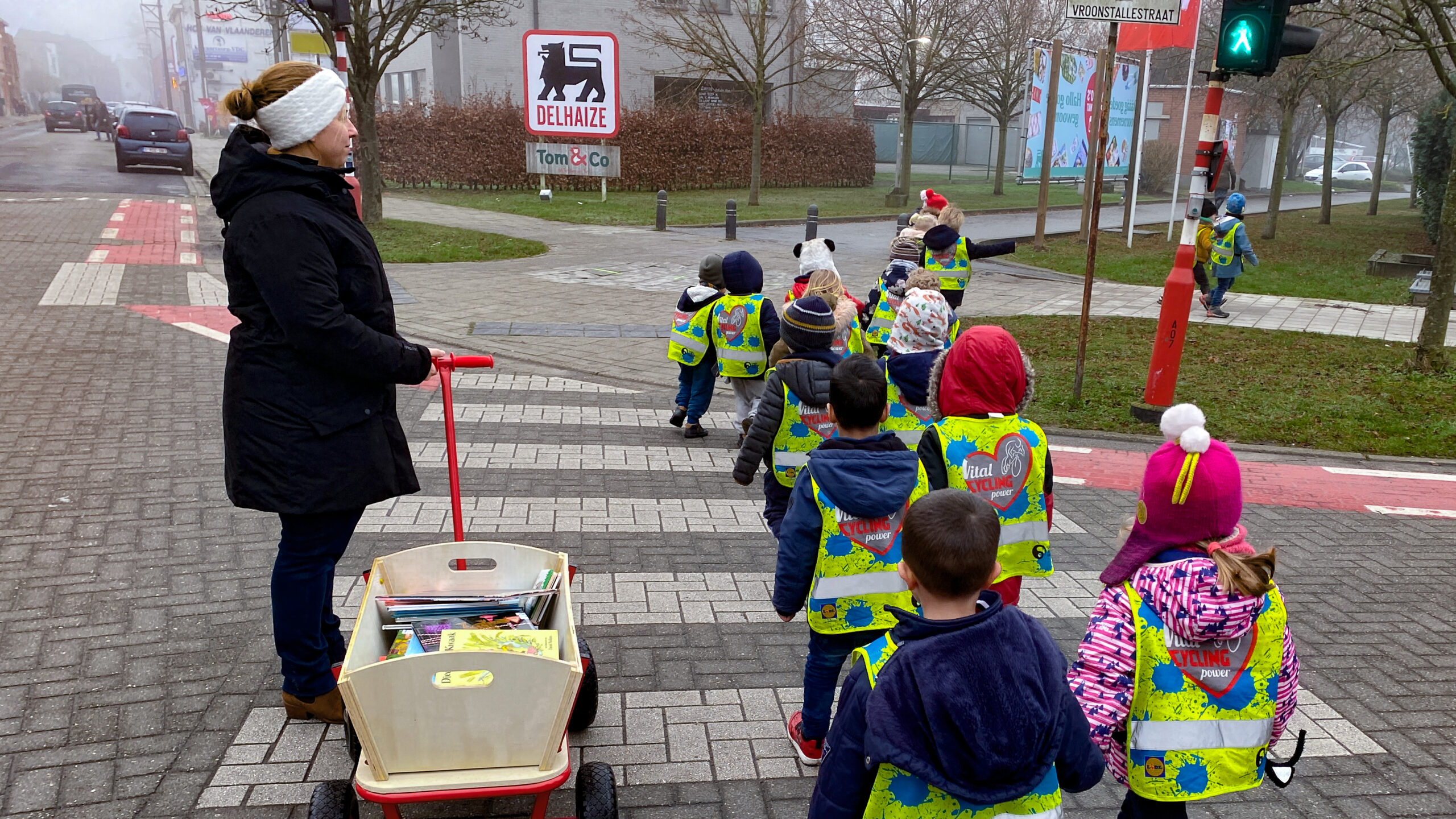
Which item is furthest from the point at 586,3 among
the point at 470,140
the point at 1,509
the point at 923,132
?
the point at 1,509

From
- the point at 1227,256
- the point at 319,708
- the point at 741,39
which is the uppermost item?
the point at 741,39

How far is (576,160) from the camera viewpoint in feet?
81.3

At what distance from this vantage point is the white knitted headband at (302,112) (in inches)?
123

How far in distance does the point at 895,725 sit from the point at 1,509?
559 centimetres

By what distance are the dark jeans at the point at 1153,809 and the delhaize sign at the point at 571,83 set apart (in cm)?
2092

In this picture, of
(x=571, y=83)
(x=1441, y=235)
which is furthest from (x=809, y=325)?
(x=571, y=83)

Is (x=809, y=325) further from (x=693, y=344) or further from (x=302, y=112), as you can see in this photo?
(x=693, y=344)

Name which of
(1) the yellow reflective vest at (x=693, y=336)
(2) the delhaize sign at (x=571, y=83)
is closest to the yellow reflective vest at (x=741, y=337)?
(1) the yellow reflective vest at (x=693, y=336)

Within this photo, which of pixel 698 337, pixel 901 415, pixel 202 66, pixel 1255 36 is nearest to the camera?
pixel 901 415

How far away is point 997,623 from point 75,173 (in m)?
33.0

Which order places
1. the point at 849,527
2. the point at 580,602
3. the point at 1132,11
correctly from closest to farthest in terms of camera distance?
the point at 849,527, the point at 580,602, the point at 1132,11

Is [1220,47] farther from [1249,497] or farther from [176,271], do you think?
[176,271]

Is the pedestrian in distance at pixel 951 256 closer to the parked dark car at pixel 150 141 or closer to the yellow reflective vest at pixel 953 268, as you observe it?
the yellow reflective vest at pixel 953 268

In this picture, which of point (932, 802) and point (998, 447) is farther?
point (998, 447)
